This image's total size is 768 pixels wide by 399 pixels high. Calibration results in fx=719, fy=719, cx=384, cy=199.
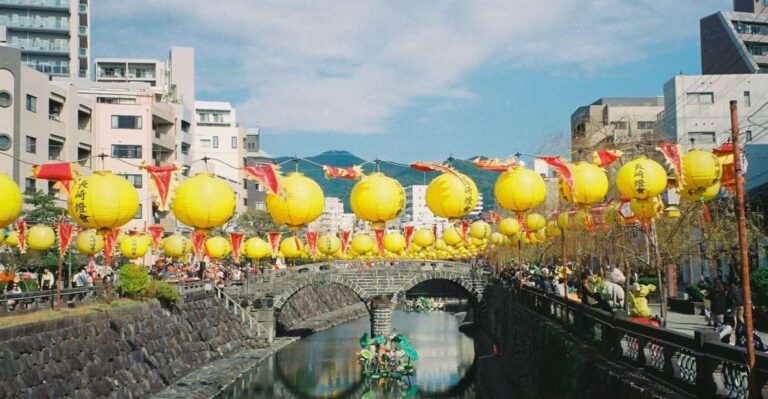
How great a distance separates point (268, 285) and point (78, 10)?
37.4 m

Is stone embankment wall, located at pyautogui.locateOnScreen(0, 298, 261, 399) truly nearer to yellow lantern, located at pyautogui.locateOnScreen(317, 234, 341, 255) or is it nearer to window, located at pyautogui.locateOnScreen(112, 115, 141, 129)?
yellow lantern, located at pyautogui.locateOnScreen(317, 234, 341, 255)

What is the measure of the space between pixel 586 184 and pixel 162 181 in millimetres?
7907

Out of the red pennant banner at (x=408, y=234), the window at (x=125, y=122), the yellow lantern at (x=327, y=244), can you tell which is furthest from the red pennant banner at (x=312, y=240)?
the window at (x=125, y=122)

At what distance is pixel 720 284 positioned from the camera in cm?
1716

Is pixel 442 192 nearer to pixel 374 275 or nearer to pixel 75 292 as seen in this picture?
pixel 75 292

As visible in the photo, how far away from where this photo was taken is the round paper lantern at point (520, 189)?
42.7 feet

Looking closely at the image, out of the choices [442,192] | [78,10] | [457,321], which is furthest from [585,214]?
[78,10]

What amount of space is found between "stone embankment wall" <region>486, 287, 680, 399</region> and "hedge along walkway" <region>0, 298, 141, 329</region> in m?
12.7

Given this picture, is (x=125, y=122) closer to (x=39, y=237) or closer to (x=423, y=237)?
(x=39, y=237)

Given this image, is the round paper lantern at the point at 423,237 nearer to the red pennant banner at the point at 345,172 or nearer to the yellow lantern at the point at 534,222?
the yellow lantern at the point at 534,222

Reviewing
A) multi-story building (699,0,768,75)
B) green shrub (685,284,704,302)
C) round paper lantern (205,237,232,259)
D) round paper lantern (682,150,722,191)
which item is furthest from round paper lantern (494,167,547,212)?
multi-story building (699,0,768,75)

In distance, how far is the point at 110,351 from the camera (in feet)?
75.3

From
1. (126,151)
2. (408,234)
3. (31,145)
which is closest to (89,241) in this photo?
(408,234)

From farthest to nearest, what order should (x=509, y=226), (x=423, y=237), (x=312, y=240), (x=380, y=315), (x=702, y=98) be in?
(x=380, y=315), (x=702, y=98), (x=312, y=240), (x=423, y=237), (x=509, y=226)
